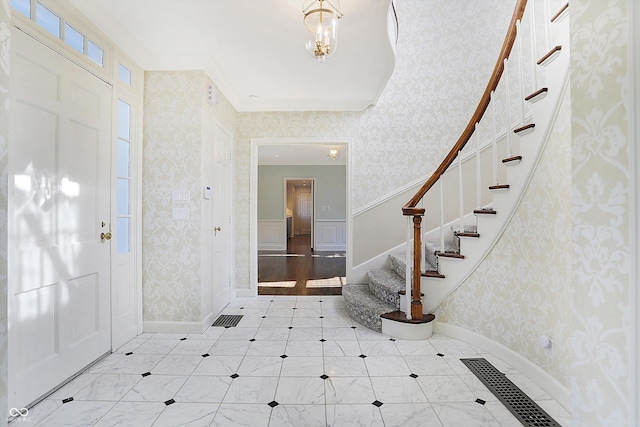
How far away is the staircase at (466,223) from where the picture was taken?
6.45 feet

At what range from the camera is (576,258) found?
76 cm

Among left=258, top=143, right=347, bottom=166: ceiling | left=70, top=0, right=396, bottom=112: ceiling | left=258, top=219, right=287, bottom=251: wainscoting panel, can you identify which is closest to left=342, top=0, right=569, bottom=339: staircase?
left=70, top=0, right=396, bottom=112: ceiling

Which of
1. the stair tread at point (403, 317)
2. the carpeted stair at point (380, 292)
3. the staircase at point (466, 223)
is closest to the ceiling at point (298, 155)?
the carpeted stair at point (380, 292)

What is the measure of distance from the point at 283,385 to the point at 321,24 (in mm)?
2433

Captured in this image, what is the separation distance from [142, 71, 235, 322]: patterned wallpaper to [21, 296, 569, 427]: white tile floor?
1.33ft

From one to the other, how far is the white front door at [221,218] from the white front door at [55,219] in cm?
106

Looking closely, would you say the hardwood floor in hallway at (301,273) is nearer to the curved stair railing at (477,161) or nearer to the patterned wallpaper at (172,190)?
the patterned wallpaper at (172,190)

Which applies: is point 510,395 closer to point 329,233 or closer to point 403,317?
point 403,317

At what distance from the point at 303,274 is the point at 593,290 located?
16.8ft

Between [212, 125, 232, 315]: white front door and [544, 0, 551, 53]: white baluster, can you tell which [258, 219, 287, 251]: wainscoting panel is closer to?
[212, 125, 232, 315]: white front door

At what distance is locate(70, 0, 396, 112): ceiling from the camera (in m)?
2.19

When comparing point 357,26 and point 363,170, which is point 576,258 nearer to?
point 357,26

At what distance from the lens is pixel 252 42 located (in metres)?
2.61

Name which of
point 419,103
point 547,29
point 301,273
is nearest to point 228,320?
point 301,273
